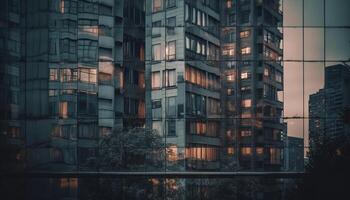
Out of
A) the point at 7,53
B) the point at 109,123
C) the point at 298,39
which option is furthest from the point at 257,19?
the point at 7,53

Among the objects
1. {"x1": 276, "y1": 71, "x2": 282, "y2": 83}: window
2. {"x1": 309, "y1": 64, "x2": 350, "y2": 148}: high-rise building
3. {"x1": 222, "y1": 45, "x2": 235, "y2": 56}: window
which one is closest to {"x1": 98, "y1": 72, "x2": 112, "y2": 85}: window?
{"x1": 222, "y1": 45, "x2": 235, "y2": 56}: window

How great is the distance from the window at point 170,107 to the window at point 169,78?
2.42ft

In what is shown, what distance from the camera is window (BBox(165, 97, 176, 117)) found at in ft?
83.7

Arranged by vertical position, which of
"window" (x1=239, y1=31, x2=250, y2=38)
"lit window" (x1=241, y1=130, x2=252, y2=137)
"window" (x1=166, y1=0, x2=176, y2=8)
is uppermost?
"window" (x1=166, y1=0, x2=176, y2=8)

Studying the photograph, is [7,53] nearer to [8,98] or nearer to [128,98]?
[8,98]

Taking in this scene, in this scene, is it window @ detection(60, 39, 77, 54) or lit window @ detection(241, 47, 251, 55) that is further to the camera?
lit window @ detection(241, 47, 251, 55)

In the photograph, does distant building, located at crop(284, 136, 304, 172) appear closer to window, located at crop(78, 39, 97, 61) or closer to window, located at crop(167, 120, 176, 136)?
window, located at crop(167, 120, 176, 136)

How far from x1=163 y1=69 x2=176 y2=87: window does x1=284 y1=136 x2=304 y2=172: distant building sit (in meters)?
6.59

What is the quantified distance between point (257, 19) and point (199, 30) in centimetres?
304

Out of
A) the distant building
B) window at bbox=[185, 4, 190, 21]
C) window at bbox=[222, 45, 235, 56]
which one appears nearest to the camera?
the distant building

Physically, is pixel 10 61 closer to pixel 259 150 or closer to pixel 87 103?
pixel 87 103

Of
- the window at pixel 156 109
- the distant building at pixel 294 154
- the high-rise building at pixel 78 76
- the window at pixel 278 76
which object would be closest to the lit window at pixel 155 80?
the high-rise building at pixel 78 76

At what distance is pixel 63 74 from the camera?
2555cm

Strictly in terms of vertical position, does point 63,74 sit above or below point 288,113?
above
